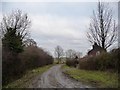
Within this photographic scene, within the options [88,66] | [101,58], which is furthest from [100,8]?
[101,58]

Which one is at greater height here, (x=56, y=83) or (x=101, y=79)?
(x=101, y=79)

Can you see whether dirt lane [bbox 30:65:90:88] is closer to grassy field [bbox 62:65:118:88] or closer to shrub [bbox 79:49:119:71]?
grassy field [bbox 62:65:118:88]

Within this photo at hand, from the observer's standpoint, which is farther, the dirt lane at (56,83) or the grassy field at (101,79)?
the dirt lane at (56,83)

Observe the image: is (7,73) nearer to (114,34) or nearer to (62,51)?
(114,34)

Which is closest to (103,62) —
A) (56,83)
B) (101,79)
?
(101,79)

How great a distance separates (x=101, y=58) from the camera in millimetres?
32438

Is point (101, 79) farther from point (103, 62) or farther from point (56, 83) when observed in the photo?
point (103, 62)

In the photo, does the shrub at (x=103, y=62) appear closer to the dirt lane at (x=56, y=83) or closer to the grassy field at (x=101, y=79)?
the grassy field at (x=101, y=79)

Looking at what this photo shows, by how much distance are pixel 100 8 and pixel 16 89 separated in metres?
33.7

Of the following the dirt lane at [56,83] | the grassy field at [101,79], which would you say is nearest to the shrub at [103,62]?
the grassy field at [101,79]

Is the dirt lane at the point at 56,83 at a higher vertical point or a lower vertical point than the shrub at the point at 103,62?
lower

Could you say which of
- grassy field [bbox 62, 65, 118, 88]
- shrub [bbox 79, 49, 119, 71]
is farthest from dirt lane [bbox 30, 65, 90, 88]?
shrub [bbox 79, 49, 119, 71]

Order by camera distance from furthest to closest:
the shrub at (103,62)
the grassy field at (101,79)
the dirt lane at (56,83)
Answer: the shrub at (103,62) < the dirt lane at (56,83) < the grassy field at (101,79)

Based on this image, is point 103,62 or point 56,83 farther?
point 103,62
